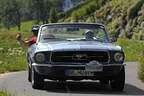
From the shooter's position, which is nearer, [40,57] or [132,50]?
[40,57]

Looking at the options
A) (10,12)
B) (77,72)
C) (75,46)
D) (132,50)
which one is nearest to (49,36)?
(75,46)

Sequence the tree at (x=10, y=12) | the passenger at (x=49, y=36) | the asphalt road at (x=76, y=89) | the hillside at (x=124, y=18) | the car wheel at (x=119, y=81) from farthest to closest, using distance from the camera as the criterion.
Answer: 1. the tree at (x=10, y=12)
2. the hillside at (x=124, y=18)
3. the passenger at (x=49, y=36)
4. the car wheel at (x=119, y=81)
5. the asphalt road at (x=76, y=89)

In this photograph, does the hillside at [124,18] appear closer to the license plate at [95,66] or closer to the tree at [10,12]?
the license plate at [95,66]

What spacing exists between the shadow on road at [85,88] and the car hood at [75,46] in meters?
0.85

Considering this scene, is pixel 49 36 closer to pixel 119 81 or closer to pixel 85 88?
pixel 85 88

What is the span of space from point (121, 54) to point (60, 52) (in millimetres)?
1225

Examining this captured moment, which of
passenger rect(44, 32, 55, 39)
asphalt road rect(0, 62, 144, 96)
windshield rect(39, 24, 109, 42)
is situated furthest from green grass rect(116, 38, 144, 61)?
passenger rect(44, 32, 55, 39)

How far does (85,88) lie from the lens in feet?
34.5

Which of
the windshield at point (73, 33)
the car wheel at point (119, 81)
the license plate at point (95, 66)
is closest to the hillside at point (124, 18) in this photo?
the windshield at point (73, 33)

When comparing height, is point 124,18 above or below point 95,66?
above

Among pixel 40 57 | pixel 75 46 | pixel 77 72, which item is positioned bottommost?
pixel 77 72

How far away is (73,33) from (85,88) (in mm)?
1556

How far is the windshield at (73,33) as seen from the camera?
11.3m

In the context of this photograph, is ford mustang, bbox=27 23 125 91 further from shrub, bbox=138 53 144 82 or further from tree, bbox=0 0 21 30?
tree, bbox=0 0 21 30
